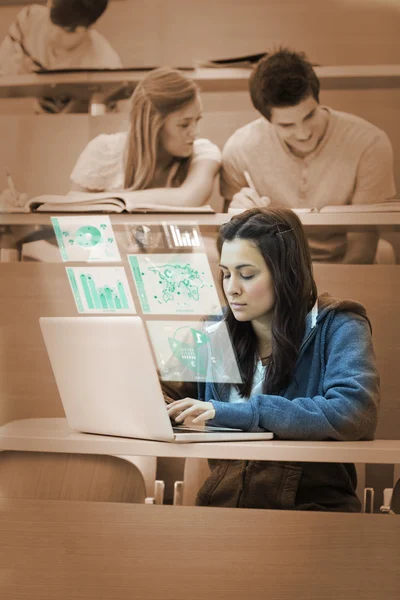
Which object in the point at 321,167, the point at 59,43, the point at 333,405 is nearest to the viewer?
the point at 333,405

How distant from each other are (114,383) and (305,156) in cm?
61

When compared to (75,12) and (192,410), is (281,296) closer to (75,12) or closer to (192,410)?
(192,410)

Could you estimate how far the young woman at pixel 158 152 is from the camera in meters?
1.80

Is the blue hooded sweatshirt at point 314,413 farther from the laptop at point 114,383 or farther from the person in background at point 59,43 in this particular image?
the person in background at point 59,43

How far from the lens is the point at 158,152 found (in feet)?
5.94

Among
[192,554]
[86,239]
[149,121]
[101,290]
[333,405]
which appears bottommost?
[192,554]

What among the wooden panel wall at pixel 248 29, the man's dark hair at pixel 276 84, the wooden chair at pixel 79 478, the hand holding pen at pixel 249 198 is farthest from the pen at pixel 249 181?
the wooden chair at pixel 79 478

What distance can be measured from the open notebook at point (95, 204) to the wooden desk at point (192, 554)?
613 mm

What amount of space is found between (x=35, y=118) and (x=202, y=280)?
0.52m

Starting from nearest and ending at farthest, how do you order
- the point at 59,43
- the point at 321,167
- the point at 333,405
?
the point at 333,405 → the point at 321,167 → the point at 59,43

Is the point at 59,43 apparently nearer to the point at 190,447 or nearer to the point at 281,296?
the point at 281,296

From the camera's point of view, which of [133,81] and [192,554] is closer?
[192,554]

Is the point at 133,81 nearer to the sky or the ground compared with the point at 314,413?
nearer to the sky

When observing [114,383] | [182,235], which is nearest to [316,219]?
[182,235]
